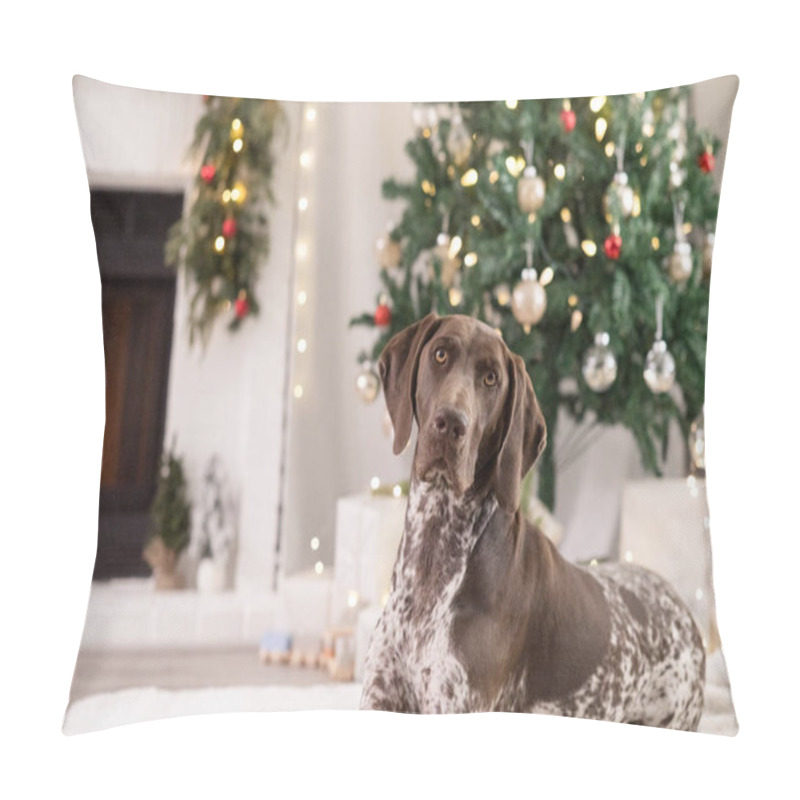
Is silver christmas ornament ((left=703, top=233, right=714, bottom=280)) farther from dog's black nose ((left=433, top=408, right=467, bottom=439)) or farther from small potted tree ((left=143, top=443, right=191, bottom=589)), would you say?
small potted tree ((left=143, top=443, right=191, bottom=589))

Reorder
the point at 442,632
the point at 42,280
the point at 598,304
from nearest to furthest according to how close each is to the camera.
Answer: the point at 442,632, the point at 598,304, the point at 42,280

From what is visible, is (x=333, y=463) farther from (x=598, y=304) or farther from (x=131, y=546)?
(x=598, y=304)

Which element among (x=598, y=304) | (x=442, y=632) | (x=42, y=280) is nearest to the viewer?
(x=442, y=632)

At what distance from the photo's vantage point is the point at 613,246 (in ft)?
5.96

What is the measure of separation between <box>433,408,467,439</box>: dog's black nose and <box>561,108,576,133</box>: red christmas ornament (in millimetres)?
590

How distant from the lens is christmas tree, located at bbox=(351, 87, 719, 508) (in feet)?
5.88

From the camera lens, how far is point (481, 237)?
182 centimetres

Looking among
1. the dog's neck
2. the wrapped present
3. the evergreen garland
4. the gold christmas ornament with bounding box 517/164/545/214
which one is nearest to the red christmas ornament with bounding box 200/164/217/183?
the evergreen garland

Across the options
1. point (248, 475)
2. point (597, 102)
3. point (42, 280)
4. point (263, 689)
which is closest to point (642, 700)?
point (263, 689)

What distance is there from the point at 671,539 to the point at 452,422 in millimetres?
465

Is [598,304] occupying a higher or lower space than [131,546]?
higher

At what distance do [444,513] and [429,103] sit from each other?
2.52 feet

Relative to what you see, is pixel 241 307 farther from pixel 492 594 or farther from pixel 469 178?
pixel 492 594

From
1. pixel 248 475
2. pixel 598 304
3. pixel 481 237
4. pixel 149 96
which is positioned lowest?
pixel 248 475
